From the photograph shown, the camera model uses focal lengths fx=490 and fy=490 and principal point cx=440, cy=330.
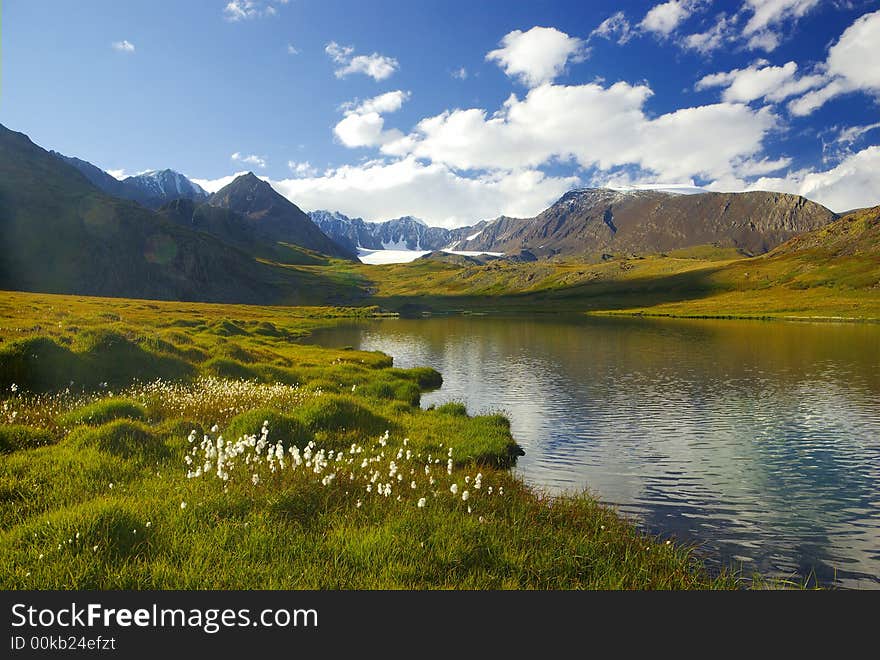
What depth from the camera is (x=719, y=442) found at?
2461 centimetres

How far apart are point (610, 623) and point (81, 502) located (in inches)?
359

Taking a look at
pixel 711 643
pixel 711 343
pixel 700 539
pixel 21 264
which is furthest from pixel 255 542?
pixel 21 264

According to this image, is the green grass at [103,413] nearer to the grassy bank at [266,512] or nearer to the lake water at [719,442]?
the grassy bank at [266,512]

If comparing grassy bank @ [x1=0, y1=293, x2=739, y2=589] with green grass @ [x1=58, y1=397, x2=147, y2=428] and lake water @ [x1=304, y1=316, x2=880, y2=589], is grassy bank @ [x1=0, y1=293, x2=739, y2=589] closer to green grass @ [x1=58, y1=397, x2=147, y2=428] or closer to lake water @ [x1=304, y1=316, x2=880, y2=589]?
green grass @ [x1=58, y1=397, x2=147, y2=428]

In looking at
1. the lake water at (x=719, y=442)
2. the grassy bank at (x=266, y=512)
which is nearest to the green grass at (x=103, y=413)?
the grassy bank at (x=266, y=512)

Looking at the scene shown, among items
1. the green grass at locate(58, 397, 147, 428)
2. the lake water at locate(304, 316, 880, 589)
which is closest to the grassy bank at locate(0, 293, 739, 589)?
the green grass at locate(58, 397, 147, 428)

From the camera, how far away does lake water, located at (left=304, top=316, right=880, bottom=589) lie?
14.2m

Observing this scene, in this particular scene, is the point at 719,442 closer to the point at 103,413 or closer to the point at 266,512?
the point at 266,512

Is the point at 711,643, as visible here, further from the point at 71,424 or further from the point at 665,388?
the point at 665,388

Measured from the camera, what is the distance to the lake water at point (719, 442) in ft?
46.7

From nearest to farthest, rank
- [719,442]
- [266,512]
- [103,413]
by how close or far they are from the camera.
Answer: [266,512], [103,413], [719,442]

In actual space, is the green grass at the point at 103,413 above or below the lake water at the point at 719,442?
above

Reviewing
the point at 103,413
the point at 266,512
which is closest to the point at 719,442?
the point at 266,512

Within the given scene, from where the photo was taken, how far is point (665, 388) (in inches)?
1547
